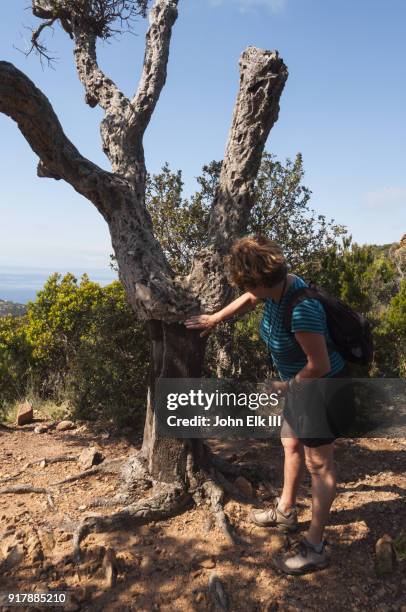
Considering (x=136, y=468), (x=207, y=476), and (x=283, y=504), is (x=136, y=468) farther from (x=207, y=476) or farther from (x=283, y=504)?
(x=283, y=504)

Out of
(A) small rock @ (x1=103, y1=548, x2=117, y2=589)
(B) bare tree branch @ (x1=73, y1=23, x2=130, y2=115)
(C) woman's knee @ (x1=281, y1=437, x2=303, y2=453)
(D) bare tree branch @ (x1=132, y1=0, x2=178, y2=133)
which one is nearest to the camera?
(A) small rock @ (x1=103, y1=548, x2=117, y2=589)

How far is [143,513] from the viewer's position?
142 inches

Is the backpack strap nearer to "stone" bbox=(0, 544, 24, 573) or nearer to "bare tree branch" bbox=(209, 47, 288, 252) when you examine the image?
"bare tree branch" bbox=(209, 47, 288, 252)

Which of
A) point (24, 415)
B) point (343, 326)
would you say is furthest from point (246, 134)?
point (24, 415)

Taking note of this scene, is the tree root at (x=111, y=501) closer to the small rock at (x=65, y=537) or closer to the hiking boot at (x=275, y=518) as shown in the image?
the small rock at (x=65, y=537)

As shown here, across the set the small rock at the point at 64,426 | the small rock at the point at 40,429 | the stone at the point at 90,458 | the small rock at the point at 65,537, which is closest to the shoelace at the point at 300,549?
the small rock at the point at 65,537

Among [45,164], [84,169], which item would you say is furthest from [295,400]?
[45,164]

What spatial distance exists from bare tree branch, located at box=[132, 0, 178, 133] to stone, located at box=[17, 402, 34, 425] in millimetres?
3991

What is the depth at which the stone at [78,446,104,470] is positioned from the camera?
14.9ft

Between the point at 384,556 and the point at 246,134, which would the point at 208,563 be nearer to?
the point at 384,556

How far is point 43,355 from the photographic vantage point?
783 centimetres

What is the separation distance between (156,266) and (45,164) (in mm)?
1227

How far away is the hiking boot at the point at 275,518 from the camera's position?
337 centimetres

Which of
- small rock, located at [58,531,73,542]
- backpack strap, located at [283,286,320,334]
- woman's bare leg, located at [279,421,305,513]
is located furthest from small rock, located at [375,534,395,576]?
small rock, located at [58,531,73,542]
